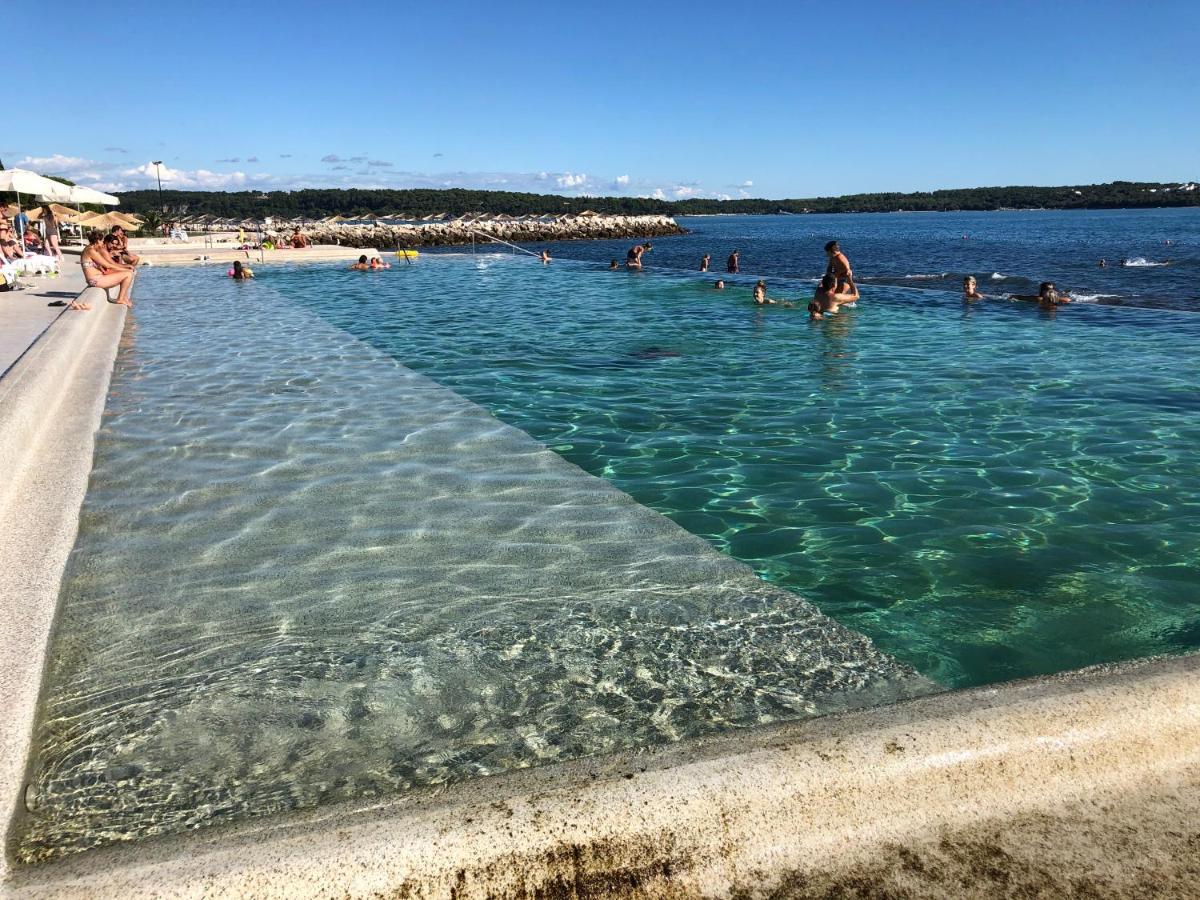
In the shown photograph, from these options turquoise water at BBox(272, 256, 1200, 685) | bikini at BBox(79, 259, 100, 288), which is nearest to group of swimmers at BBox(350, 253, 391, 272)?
turquoise water at BBox(272, 256, 1200, 685)

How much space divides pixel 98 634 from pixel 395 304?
16.5 metres

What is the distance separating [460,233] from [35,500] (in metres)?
67.5

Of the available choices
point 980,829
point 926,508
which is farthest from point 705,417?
point 980,829

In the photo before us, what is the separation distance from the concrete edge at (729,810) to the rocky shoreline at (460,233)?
5314 centimetres

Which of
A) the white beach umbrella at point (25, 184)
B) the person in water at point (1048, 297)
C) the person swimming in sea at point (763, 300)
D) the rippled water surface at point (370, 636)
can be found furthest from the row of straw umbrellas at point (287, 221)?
the rippled water surface at point (370, 636)

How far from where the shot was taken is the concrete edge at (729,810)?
6.39 ft

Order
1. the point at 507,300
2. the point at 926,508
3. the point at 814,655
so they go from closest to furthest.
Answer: the point at 814,655
the point at 926,508
the point at 507,300

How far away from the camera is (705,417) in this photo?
862 centimetres

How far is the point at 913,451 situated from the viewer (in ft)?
24.1

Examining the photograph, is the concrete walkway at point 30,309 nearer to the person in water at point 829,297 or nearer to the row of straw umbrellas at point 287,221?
the person in water at point 829,297

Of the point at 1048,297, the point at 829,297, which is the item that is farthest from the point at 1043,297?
the point at 829,297

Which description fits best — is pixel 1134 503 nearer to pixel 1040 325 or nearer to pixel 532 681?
pixel 532 681

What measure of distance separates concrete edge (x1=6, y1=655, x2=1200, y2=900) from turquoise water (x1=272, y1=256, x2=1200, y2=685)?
133 centimetres

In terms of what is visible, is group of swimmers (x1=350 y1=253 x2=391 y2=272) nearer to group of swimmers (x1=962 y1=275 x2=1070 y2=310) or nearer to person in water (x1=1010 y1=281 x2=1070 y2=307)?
group of swimmers (x1=962 y1=275 x2=1070 y2=310)
